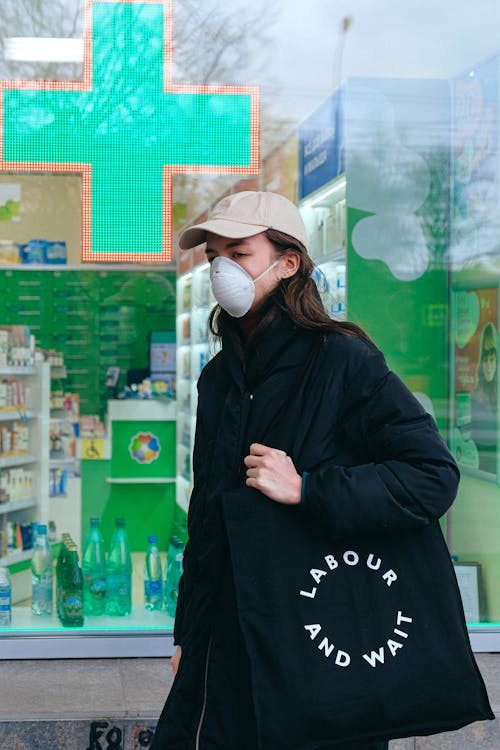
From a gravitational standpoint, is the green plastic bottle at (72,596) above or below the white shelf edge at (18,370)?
below

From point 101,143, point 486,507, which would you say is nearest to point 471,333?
point 486,507

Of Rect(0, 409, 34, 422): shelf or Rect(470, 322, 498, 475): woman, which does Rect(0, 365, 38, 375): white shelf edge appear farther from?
Rect(470, 322, 498, 475): woman

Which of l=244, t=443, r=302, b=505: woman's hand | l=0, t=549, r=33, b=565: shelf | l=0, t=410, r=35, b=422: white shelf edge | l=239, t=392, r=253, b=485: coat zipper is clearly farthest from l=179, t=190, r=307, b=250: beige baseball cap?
l=0, t=410, r=35, b=422: white shelf edge

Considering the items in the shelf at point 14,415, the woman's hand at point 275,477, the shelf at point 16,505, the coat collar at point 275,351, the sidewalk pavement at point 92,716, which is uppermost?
the coat collar at point 275,351

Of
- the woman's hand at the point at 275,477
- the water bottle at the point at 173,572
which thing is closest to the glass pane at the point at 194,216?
the water bottle at the point at 173,572

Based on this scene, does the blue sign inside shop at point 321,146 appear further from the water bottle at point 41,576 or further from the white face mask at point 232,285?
the white face mask at point 232,285

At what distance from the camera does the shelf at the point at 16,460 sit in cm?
471

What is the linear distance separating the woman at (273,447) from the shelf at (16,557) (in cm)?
242

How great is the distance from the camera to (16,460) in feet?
15.6

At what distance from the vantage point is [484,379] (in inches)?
167

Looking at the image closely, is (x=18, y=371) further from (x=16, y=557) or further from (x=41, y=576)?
(x=41, y=576)

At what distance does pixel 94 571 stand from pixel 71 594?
0.29 meters

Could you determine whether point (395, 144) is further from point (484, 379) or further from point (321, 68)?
point (484, 379)

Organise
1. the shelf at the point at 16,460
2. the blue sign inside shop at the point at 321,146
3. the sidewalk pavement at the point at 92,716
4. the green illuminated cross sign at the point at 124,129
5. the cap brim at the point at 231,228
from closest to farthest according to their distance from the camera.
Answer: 1. the cap brim at the point at 231,228
2. the sidewalk pavement at the point at 92,716
3. the green illuminated cross sign at the point at 124,129
4. the blue sign inside shop at the point at 321,146
5. the shelf at the point at 16,460
